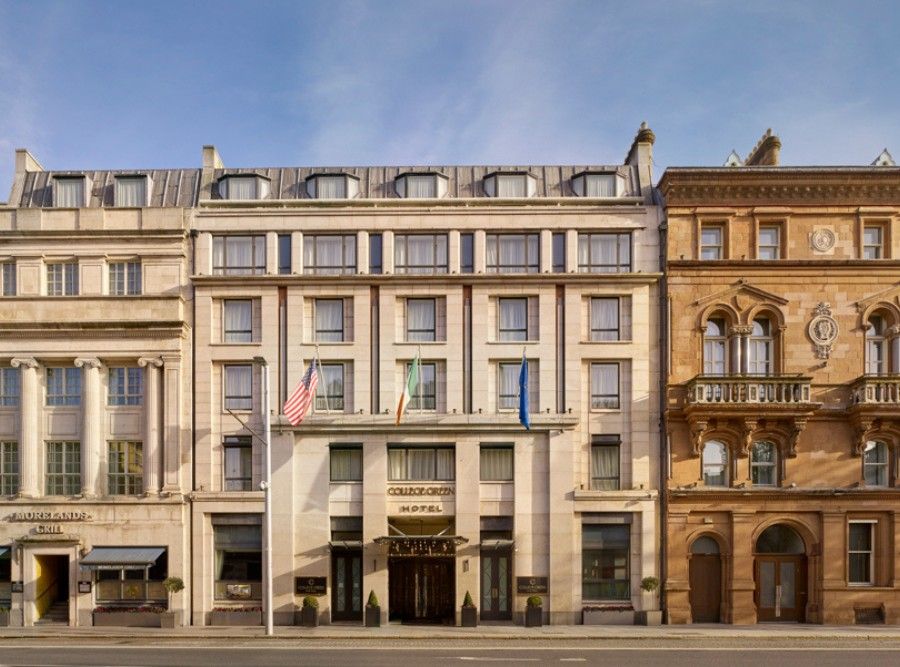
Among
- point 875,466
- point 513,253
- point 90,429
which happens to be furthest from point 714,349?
point 90,429

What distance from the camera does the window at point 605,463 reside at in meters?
33.2

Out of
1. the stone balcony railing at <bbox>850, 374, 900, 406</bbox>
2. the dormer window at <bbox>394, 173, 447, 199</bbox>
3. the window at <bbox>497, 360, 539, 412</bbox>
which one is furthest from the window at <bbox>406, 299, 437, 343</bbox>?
the stone balcony railing at <bbox>850, 374, 900, 406</bbox>

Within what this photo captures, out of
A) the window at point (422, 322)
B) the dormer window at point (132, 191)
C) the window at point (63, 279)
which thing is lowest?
the window at point (422, 322)

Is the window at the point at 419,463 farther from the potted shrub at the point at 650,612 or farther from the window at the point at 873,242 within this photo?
the window at the point at 873,242

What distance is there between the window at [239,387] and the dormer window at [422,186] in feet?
36.6

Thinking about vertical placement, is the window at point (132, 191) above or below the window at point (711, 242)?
above

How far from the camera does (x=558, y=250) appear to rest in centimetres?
3400

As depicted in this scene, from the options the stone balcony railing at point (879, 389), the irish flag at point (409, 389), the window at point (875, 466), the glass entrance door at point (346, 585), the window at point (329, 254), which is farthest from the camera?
the window at point (329, 254)

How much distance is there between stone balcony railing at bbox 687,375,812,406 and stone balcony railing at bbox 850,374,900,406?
2.28m

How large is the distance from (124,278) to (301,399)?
36.9 feet

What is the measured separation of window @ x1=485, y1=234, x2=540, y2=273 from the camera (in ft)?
111

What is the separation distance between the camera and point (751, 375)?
3216 centimetres

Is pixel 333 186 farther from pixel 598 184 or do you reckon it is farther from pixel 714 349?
pixel 714 349

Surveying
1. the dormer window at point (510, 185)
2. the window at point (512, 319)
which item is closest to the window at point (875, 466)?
the window at point (512, 319)
